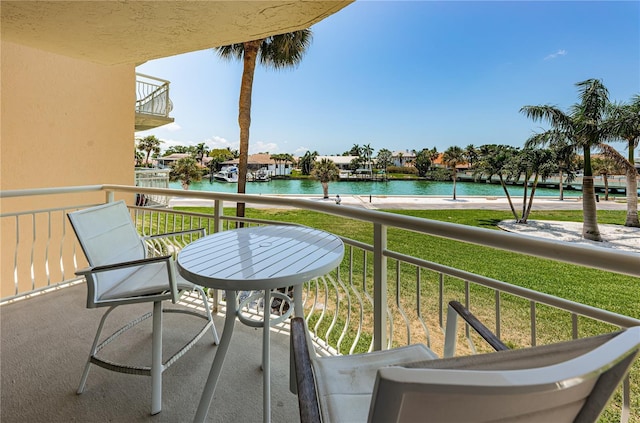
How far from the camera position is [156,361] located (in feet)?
4.81

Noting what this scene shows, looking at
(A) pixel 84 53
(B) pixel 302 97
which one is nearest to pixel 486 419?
(A) pixel 84 53

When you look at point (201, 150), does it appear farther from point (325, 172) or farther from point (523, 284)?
point (523, 284)

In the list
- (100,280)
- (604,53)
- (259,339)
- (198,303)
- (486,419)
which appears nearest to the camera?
(486,419)

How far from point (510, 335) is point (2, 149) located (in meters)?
7.78

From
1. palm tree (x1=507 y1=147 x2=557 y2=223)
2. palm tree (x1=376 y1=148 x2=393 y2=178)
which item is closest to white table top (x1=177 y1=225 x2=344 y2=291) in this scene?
palm tree (x1=507 y1=147 x2=557 y2=223)

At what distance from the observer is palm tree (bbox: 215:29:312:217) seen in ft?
23.8

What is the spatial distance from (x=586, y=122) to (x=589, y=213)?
437cm

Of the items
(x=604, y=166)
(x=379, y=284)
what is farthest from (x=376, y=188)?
(x=379, y=284)

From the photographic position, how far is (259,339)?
7.11 ft

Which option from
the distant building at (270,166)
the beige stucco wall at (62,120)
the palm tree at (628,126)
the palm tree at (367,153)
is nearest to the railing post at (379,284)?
the beige stucco wall at (62,120)

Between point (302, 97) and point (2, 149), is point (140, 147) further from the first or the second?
point (2, 149)

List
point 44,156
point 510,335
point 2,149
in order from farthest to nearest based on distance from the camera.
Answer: point 510,335, point 44,156, point 2,149

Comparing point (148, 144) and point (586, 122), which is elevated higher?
point (148, 144)

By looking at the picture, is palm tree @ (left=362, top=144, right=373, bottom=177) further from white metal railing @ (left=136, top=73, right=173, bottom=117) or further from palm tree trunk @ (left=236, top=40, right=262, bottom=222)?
white metal railing @ (left=136, top=73, right=173, bottom=117)
